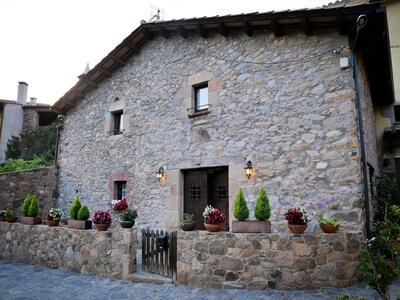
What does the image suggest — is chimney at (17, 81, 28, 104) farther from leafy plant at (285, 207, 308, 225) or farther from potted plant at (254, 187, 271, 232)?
leafy plant at (285, 207, 308, 225)

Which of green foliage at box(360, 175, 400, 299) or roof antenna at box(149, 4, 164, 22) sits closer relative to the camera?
green foliage at box(360, 175, 400, 299)

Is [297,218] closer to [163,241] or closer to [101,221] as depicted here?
[163,241]

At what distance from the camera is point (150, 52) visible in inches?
347

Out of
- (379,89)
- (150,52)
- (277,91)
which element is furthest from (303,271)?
(150,52)

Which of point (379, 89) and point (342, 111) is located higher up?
point (379, 89)

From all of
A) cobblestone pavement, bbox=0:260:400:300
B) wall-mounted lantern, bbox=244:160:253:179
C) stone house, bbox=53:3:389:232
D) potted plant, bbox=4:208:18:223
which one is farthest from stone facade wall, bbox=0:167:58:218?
wall-mounted lantern, bbox=244:160:253:179

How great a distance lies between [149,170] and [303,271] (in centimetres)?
500

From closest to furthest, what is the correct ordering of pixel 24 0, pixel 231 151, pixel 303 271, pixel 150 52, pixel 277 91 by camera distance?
pixel 303 271, pixel 277 91, pixel 231 151, pixel 24 0, pixel 150 52

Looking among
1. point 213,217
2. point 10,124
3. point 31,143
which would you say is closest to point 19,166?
point 31,143

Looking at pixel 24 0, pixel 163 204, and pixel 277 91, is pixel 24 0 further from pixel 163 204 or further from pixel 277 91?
pixel 277 91

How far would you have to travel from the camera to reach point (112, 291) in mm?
4602

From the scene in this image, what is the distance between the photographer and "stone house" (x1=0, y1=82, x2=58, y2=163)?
17344mm

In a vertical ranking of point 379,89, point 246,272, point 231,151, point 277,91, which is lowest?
point 246,272

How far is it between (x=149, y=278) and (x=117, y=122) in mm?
5866
